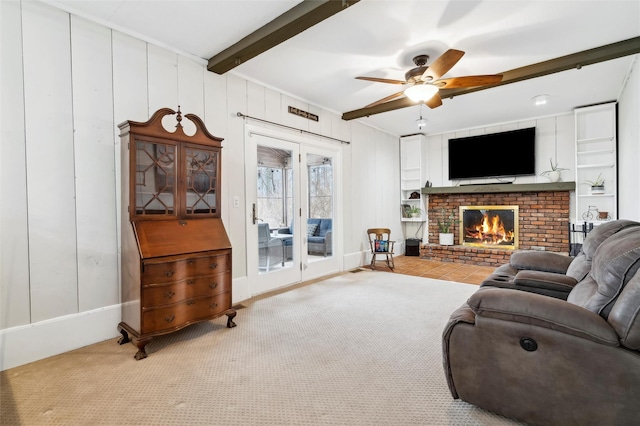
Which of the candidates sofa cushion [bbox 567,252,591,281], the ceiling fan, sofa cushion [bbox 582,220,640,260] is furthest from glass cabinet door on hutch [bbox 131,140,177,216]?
sofa cushion [bbox 582,220,640,260]

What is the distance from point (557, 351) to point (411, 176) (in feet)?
18.6

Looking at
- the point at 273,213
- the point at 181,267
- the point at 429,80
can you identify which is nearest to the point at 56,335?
the point at 181,267

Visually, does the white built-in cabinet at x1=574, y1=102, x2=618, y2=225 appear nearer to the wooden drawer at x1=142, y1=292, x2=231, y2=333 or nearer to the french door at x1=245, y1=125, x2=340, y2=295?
the french door at x1=245, y1=125, x2=340, y2=295

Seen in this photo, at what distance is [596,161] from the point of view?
15.9 ft

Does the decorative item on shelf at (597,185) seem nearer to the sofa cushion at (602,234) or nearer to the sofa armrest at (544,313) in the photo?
the sofa cushion at (602,234)

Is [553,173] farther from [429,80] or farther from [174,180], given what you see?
[174,180]

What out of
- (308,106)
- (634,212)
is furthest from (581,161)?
(308,106)

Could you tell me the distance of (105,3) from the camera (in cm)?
240

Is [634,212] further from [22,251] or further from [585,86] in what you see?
[22,251]

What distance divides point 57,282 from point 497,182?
6.63 metres

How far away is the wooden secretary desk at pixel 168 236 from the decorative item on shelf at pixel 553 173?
557cm

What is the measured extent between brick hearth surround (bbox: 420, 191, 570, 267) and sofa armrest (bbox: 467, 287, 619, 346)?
4.59 meters

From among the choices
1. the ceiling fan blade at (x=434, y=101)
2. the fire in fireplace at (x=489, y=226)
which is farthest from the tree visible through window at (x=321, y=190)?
the fire in fireplace at (x=489, y=226)

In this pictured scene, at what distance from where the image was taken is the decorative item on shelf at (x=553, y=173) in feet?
17.4
